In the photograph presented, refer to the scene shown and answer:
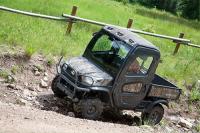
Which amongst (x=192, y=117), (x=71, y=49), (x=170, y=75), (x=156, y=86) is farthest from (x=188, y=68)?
(x=156, y=86)

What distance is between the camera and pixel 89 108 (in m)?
11.9

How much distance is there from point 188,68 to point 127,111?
5.47 metres

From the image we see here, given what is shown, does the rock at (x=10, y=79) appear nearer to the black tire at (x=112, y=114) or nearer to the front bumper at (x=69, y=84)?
the front bumper at (x=69, y=84)

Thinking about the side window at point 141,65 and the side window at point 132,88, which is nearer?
the side window at point 141,65

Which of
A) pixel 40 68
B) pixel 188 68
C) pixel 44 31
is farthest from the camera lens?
pixel 188 68

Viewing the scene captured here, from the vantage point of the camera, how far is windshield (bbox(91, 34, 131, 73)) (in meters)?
12.4

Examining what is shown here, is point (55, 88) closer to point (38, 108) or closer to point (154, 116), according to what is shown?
point (38, 108)

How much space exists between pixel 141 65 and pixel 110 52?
0.81m

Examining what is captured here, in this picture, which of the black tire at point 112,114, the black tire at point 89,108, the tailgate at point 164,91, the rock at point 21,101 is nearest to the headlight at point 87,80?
the black tire at point 89,108

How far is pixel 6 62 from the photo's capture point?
14000 millimetres

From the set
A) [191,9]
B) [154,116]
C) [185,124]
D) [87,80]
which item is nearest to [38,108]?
[87,80]

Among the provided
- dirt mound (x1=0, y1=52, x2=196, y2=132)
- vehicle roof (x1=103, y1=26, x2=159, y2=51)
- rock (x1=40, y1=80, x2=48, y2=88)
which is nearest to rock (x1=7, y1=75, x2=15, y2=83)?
dirt mound (x1=0, y1=52, x2=196, y2=132)

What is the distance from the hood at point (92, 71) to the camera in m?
12.0

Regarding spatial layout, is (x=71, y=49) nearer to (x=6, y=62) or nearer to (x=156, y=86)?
(x=6, y=62)
